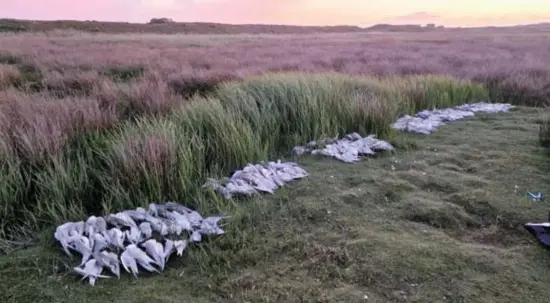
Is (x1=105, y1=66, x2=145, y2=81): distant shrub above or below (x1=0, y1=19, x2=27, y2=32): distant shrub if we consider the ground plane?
below

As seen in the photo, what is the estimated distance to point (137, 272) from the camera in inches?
102

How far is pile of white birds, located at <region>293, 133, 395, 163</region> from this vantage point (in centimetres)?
485

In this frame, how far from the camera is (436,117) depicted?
7.26 meters

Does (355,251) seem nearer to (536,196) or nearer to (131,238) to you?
(131,238)

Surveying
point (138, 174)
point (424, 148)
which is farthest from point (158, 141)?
point (424, 148)

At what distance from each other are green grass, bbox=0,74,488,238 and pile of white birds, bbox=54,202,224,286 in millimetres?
222

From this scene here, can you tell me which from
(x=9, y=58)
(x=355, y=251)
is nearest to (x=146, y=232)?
(x=355, y=251)

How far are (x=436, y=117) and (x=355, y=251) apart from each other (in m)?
5.08

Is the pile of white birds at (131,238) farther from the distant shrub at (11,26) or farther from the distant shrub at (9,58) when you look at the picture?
the distant shrub at (11,26)

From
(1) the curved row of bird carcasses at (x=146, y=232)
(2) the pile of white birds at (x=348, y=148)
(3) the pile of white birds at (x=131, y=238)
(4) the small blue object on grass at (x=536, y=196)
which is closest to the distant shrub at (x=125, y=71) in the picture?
(2) the pile of white birds at (x=348, y=148)

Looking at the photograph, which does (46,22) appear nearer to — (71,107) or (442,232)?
(71,107)

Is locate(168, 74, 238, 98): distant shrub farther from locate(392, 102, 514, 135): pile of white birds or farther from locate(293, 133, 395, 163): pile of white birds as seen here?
locate(293, 133, 395, 163): pile of white birds

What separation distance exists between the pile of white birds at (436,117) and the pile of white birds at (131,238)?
4043 mm

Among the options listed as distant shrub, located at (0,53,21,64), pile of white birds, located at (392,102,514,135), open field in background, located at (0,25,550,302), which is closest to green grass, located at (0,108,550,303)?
open field in background, located at (0,25,550,302)
